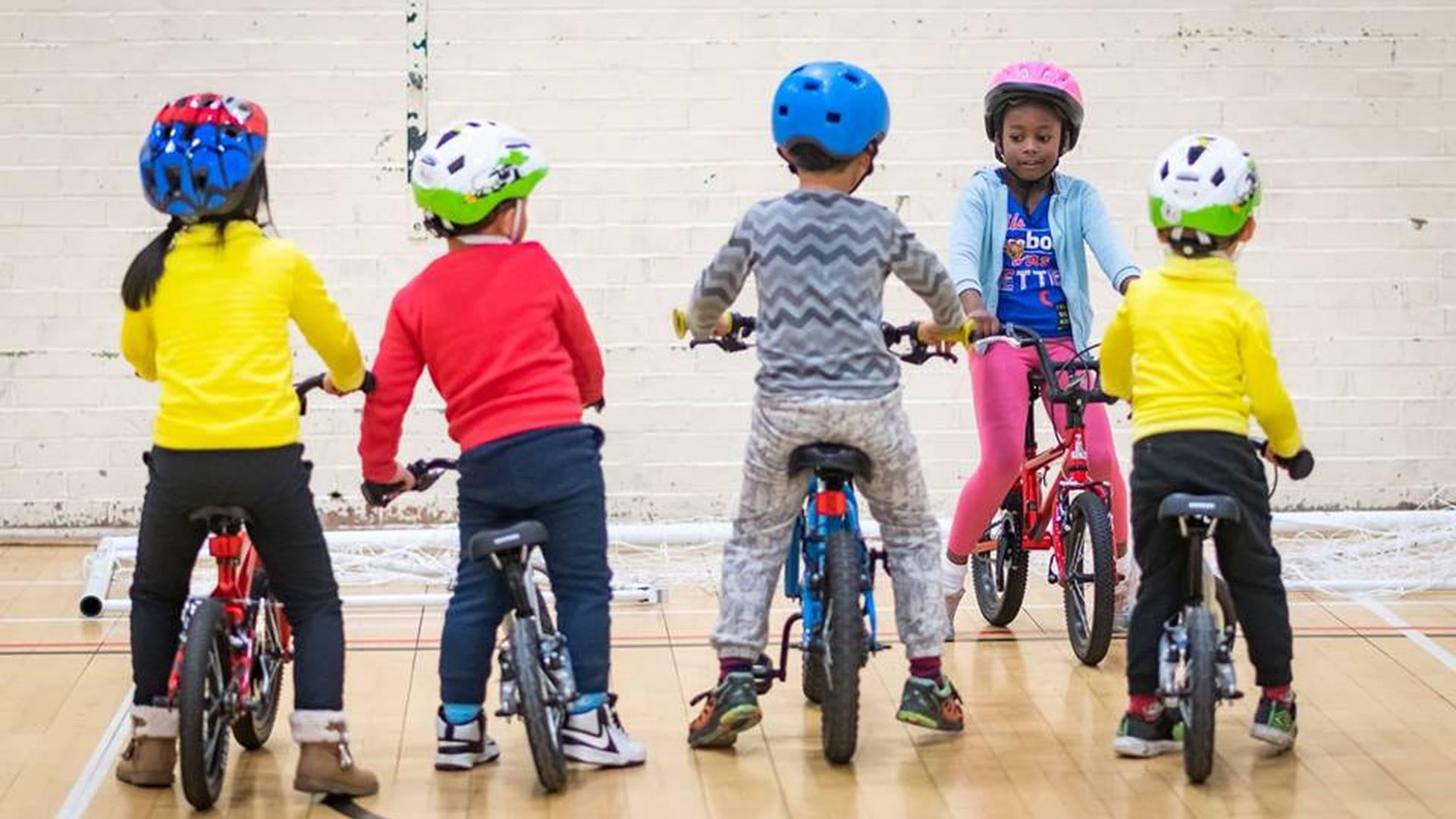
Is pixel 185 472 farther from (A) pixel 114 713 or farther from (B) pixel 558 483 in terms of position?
(A) pixel 114 713

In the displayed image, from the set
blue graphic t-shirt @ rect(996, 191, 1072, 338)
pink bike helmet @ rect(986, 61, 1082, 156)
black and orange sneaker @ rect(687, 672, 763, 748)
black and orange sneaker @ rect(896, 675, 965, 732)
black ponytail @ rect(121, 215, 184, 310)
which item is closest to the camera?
black ponytail @ rect(121, 215, 184, 310)

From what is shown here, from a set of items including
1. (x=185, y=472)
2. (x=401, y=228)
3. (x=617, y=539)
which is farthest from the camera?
(x=401, y=228)

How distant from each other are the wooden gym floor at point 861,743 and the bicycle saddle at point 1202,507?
60 centimetres

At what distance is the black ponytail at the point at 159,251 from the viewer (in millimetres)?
4875

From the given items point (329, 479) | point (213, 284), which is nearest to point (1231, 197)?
point (213, 284)

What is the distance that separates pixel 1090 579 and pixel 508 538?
190 centimetres

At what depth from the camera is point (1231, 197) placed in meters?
5.13

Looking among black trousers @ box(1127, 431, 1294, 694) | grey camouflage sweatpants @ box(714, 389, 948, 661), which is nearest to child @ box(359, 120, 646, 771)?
grey camouflage sweatpants @ box(714, 389, 948, 661)

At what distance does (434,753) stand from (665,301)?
127 inches

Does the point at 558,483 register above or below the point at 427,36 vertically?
below

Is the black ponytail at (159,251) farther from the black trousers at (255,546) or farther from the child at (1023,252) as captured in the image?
the child at (1023,252)

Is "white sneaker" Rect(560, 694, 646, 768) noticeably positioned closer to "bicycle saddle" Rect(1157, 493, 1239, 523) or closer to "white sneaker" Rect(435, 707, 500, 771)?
"white sneaker" Rect(435, 707, 500, 771)

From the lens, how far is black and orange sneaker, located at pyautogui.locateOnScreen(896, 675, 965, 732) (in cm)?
543

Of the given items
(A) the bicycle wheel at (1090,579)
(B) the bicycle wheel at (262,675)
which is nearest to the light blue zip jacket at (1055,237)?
(A) the bicycle wheel at (1090,579)
